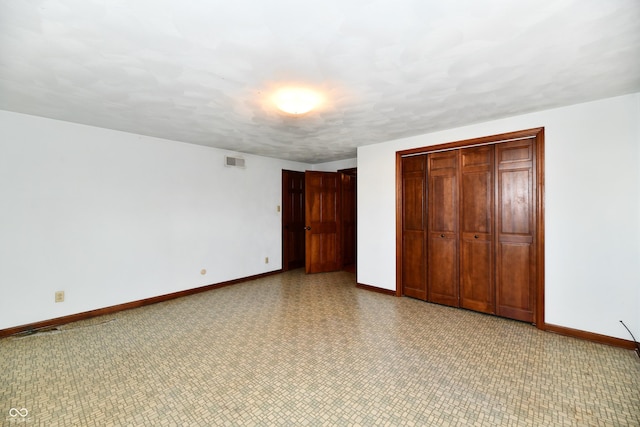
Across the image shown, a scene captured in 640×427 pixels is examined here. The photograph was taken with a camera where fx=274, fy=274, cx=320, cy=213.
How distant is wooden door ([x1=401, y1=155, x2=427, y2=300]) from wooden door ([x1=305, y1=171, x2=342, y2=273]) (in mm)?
1901

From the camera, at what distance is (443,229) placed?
3.71 metres

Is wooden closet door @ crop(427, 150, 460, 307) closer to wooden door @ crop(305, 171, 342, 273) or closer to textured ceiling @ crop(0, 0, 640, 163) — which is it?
textured ceiling @ crop(0, 0, 640, 163)

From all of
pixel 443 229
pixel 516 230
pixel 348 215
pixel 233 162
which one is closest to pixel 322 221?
pixel 348 215

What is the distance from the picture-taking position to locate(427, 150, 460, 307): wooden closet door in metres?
3.62

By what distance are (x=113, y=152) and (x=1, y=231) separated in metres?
1.36

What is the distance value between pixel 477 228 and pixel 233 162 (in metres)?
3.90

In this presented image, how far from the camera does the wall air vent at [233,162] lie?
4711 millimetres

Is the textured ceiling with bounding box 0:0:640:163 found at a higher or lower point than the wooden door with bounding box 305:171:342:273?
higher

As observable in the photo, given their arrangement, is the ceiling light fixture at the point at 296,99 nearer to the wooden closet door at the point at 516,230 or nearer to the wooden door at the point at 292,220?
the wooden closet door at the point at 516,230

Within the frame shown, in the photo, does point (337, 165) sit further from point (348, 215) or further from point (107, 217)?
point (107, 217)

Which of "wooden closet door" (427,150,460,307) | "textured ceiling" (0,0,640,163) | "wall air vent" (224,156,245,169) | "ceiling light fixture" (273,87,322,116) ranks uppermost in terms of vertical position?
"textured ceiling" (0,0,640,163)

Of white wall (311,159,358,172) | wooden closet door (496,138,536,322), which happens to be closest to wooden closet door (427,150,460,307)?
wooden closet door (496,138,536,322)

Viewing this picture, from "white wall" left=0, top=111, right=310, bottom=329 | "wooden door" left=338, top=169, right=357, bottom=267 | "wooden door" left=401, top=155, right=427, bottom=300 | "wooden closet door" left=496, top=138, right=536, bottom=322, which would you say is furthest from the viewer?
"wooden door" left=338, top=169, right=357, bottom=267

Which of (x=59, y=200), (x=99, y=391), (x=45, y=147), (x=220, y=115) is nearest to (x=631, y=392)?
(x=99, y=391)
